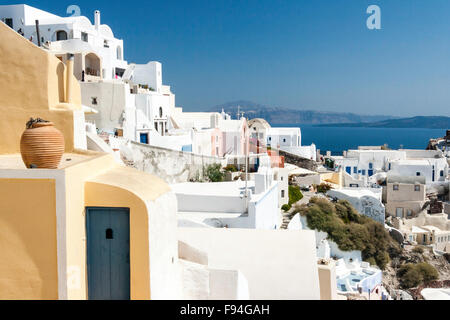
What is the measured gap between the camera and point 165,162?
1983 centimetres

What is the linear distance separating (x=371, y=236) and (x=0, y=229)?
23.8m

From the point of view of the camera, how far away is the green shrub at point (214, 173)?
23094 millimetres

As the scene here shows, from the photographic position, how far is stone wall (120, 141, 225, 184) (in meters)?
18.3

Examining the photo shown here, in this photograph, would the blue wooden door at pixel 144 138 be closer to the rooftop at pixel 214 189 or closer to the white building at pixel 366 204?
the rooftop at pixel 214 189

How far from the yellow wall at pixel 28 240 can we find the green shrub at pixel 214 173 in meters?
18.6

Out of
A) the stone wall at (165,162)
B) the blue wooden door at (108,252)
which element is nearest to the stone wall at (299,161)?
the stone wall at (165,162)

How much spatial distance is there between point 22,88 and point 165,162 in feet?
45.5

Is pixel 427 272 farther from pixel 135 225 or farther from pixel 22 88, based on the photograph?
pixel 22 88

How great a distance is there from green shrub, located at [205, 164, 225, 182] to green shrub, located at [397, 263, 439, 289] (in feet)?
39.2

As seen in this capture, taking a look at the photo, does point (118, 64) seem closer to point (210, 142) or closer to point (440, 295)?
point (210, 142)

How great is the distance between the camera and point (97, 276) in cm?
461

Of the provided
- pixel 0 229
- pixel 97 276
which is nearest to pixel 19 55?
pixel 0 229

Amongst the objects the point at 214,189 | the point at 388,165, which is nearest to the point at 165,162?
the point at 214,189

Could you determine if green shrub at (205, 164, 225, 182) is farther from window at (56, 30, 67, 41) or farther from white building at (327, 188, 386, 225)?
window at (56, 30, 67, 41)
